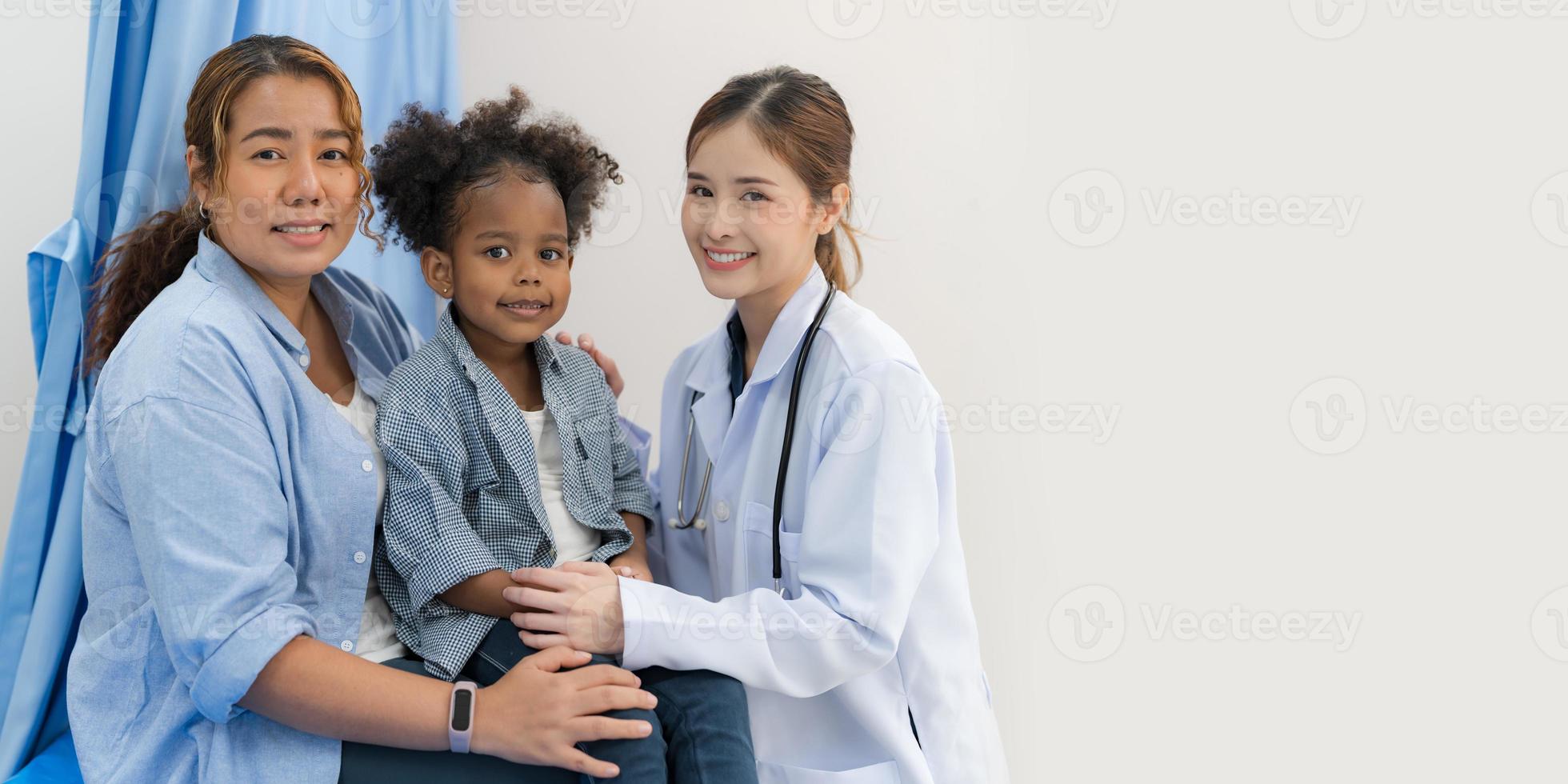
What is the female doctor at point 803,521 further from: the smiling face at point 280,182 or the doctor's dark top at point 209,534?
the smiling face at point 280,182

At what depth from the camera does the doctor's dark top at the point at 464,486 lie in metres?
1.34

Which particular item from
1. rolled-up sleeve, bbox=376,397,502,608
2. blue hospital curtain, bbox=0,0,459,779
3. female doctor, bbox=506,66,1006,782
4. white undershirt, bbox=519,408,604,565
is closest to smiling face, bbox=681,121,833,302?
female doctor, bbox=506,66,1006,782

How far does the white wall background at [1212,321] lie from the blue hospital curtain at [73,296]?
0.91 meters

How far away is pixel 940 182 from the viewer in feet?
7.22

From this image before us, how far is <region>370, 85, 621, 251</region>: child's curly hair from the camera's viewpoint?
5.03 feet

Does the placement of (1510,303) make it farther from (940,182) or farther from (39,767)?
(39,767)

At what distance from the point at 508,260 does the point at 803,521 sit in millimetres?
528

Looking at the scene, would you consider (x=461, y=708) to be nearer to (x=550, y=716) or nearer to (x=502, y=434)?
(x=550, y=716)

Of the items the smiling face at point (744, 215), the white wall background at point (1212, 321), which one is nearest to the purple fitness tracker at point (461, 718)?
the smiling face at point (744, 215)

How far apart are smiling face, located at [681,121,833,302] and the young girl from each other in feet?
0.67

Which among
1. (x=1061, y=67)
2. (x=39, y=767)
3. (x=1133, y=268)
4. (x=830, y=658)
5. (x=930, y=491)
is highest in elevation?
(x=1061, y=67)

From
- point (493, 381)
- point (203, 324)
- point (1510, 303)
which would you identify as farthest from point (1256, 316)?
point (203, 324)

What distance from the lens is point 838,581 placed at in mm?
1348

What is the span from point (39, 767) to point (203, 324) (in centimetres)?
64
